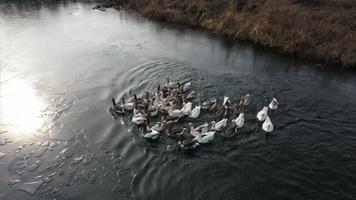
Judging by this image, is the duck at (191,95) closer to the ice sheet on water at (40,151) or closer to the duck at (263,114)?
the duck at (263,114)

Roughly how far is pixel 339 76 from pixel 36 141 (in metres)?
16.1

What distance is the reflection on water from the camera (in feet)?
45.0

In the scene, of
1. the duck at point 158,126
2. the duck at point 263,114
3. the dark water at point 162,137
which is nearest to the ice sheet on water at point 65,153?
the dark water at point 162,137

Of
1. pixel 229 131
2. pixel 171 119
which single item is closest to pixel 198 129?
pixel 229 131

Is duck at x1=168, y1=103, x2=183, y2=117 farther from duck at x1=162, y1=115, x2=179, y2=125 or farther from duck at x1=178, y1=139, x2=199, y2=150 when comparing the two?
duck at x1=178, y1=139, x2=199, y2=150

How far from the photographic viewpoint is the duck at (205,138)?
11844 millimetres

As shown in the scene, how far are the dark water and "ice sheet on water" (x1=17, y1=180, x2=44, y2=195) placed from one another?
0.11 ft

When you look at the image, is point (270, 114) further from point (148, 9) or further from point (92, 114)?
point (148, 9)

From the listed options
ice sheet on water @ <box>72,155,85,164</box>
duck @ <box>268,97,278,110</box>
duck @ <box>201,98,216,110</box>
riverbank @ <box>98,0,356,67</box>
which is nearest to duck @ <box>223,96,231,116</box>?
duck @ <box>201,98,216,110</box>

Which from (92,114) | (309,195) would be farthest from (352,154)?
(92,114)

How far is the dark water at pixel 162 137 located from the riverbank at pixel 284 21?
1466 mm

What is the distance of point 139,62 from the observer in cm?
2011

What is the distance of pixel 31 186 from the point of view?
1035 centimetres

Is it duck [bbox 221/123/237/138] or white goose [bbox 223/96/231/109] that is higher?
white goose [bbox 223/96/231/109]
